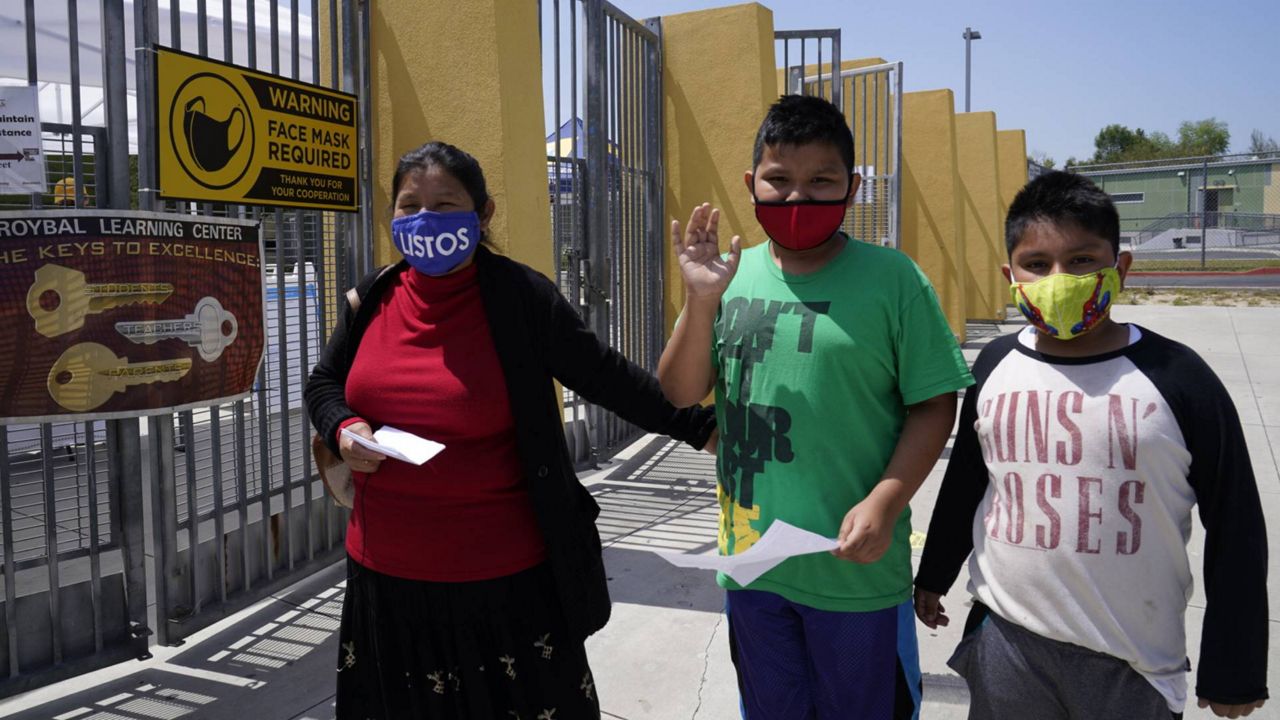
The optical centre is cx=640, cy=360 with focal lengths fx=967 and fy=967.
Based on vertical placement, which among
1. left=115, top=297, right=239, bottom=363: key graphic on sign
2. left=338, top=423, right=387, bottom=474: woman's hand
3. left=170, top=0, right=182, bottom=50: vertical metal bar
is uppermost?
left=170, top=0, right=182, bottom=50: vertical metal bar

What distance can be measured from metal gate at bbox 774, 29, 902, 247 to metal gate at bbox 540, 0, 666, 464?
1159 millimetres

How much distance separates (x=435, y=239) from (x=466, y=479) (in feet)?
1.75

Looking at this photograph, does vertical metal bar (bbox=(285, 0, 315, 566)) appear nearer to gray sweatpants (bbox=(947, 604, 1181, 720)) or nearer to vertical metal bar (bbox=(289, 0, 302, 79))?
vertical metal bar (bbox=(289, 0, 302, 79))

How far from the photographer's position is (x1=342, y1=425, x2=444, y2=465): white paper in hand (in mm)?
1946

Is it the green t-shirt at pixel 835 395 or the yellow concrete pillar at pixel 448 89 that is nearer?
the green t-shirt at pixel 835 395

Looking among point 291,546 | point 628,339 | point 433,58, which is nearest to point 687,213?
point 628,339

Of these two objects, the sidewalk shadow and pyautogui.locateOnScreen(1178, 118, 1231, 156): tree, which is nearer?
the sidewalk shadow

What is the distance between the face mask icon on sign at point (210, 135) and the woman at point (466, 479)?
163 cm

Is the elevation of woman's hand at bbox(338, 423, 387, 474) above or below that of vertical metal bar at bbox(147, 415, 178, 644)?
above

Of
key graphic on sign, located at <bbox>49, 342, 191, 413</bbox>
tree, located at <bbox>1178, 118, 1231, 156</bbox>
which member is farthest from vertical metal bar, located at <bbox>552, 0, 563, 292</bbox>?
tree, located at <bbox>1178, 118, 1231, 156</bbox>

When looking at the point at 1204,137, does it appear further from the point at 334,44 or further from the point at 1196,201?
the point at 334,44

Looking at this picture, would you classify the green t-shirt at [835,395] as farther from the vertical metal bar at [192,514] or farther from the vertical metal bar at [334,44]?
the vertical metal bar at [334,44]

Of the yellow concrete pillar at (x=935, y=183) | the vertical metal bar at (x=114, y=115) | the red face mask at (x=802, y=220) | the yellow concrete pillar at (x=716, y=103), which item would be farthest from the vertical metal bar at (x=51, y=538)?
the yellow concrete pillar at (x=935, y=183)

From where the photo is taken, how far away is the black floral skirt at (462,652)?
215 cm
